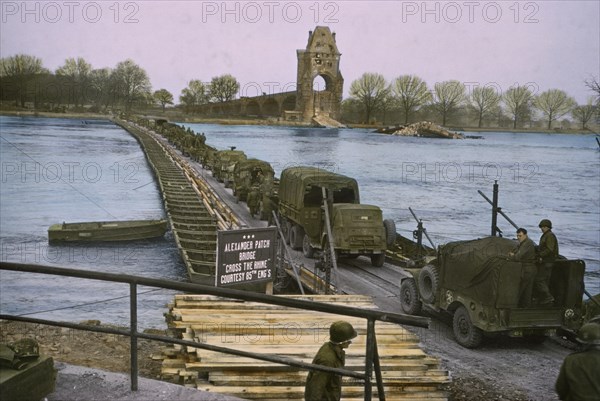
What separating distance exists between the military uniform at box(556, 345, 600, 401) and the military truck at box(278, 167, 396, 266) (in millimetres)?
13920

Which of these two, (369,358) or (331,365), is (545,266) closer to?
(331,365)

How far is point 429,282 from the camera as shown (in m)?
15.6

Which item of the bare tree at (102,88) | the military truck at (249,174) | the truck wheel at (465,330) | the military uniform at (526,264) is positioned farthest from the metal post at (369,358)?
the bare tree at (102,88)

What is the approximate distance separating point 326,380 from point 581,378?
2113mm

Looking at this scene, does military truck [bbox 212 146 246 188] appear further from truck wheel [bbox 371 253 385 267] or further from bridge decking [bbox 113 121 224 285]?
truck wheel [bbox 371 253 385 267]

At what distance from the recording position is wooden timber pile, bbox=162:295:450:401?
725cm

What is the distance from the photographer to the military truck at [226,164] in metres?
47.8

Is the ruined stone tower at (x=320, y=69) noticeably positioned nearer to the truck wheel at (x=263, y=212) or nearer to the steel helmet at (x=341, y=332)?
the truck wheel at (x=263, y=212)

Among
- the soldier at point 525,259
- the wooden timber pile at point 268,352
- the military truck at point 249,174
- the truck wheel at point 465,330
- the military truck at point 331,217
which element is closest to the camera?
the wooden timber pile at point 268,352

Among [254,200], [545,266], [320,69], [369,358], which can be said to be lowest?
[254,200]

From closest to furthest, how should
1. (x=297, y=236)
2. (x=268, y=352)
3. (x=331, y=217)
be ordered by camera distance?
(x=268, y=352), (x=331, y=217), (x=297, y=236)

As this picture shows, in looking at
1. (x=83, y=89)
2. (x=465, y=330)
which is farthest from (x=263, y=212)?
(x=83, y=89)

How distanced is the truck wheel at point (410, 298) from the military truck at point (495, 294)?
113cm

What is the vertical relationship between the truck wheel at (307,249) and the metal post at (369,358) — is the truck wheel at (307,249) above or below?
below
